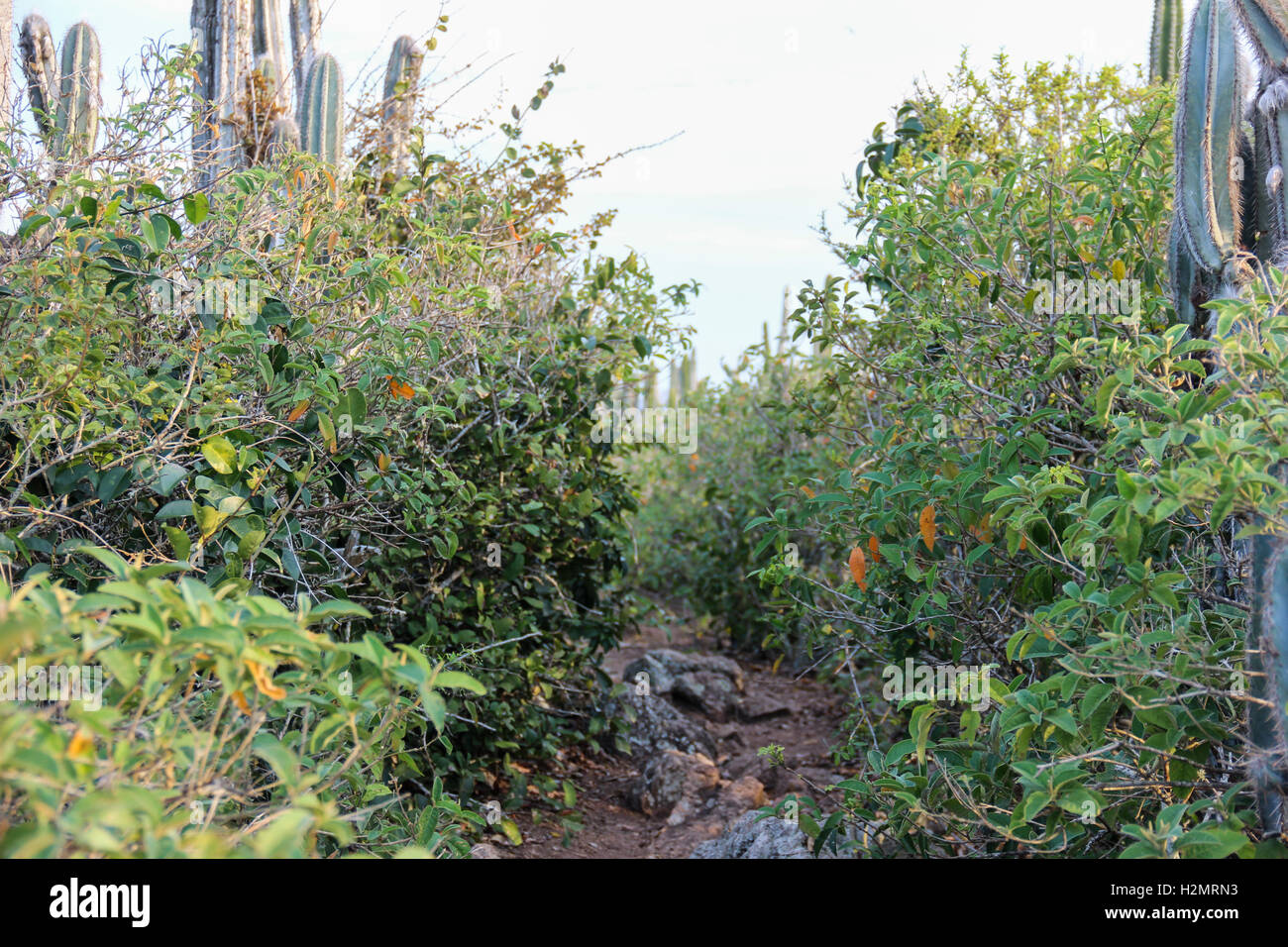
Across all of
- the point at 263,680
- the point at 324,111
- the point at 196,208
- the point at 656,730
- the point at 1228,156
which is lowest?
the point at 656,730

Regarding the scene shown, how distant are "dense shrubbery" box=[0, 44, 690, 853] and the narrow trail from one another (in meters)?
0.43

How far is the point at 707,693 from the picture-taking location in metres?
5.87

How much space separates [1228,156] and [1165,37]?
3390 mm

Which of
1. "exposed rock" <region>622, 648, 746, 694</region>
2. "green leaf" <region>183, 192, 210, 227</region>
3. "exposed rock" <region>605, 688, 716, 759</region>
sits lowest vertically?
"exposed rock" <region>605, 688, 716, 759</region>

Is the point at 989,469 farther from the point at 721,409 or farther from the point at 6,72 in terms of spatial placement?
the point at 721,409

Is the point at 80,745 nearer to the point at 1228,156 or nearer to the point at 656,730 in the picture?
the point at 1228,156

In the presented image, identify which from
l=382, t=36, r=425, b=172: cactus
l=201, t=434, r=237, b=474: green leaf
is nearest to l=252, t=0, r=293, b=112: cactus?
l=382, t=36, r=425, b=172: cactus

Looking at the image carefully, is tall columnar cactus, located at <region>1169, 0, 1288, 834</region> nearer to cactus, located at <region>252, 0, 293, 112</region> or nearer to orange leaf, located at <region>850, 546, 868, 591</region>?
orange leaf, located at <region>850, 546, 868, 591</region>

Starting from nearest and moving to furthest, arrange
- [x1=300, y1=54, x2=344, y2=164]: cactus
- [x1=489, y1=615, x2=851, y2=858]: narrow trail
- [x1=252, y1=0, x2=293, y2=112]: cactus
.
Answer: [x1=489, y1=615, x2=851, y2=858]: narrow trail < [x1=300, y1=54, x2=344, y2=164]: cactus < [x1=252, y1=0, x2=293, y2=112]: cactus

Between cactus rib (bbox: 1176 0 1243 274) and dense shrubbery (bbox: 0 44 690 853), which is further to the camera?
cactus rib (bbox: 1176 0 1243 274)

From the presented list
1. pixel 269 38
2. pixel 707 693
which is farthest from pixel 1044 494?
pixel 269 38

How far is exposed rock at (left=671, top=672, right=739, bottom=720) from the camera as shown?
5.78 meters

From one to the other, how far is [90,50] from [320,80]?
1.14m

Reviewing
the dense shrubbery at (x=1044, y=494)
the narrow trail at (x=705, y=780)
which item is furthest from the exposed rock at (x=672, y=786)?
the dense shrubbery at (x=1044, y=494)
